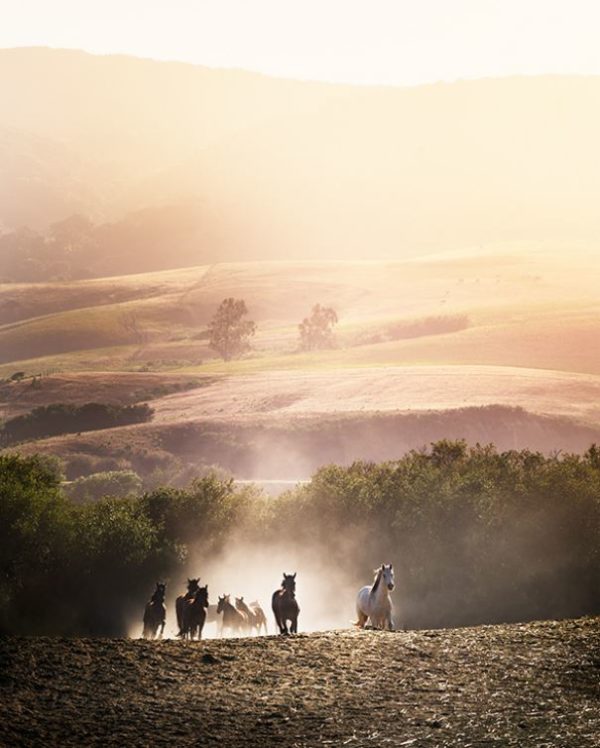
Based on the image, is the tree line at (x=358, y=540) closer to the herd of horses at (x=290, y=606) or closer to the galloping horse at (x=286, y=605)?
the herd of horses at (x=290, y=606)

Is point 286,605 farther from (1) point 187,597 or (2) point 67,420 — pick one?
(2) point 67,420

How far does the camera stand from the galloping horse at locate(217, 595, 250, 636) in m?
38.8

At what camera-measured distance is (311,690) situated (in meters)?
23.2

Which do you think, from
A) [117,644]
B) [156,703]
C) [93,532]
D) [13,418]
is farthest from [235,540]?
[13,418]

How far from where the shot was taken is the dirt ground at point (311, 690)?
806 inches

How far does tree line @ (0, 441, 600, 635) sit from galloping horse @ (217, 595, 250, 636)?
7.98m

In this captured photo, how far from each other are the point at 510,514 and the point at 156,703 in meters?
28.4

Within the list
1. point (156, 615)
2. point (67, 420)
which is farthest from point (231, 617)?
point (67, 420)

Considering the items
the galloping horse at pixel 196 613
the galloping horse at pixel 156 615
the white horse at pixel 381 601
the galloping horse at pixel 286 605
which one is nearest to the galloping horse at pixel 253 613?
the galloping horse at pixel 156 615

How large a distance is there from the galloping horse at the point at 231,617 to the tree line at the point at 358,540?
26.2ft

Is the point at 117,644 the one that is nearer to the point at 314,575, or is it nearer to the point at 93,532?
the point at 93,532

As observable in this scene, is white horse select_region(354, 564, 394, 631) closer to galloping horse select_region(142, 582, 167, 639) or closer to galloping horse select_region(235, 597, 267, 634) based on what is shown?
galloping horse select_region(142, 582, 167, 639)

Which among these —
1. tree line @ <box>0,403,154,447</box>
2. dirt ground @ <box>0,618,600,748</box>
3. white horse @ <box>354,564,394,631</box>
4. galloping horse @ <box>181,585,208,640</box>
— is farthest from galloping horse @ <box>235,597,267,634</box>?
tree line @ <box>0,403,154,447</box>

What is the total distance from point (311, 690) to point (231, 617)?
52.2 feet
